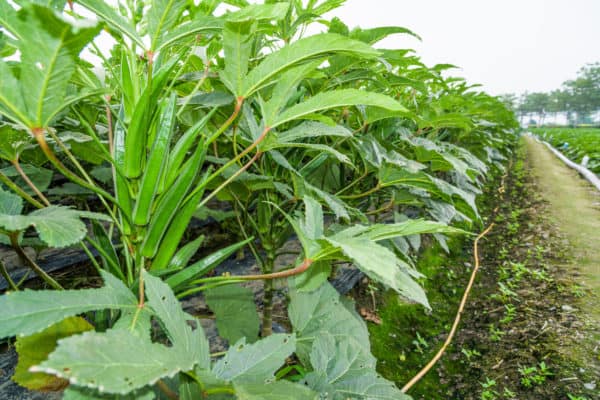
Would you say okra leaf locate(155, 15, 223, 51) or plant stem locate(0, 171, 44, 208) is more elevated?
okra leaf locate(155, 15, 223, 51)

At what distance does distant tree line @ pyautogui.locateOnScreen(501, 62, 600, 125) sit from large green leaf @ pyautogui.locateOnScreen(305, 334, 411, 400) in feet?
171

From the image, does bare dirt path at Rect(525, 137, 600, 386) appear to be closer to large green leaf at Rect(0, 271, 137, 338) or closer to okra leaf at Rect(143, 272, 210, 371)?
okra leaf at Rect(143, 272, 210, 371)

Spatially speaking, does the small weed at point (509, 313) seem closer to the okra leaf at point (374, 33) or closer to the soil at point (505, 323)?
the soil at point (505, 323)

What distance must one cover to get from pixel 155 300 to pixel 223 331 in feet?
1.38

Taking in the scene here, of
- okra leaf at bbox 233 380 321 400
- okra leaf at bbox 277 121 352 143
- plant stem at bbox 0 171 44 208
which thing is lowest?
okra leaf at bbox 233 380 321 400

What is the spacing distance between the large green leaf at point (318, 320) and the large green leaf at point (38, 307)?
1.45ft

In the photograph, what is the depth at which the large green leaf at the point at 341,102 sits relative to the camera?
51 cm

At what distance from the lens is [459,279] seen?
7.39 feet

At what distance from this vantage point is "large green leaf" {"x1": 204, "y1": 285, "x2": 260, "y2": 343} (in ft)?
2.56

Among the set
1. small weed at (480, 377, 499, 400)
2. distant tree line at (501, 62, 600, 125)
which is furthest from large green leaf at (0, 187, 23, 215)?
distant tree line at (501, 62, 600, 125)

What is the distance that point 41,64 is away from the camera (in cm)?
36

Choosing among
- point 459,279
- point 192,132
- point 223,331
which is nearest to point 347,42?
point 192,132

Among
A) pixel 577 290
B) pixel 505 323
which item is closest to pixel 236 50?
pixel 505 323

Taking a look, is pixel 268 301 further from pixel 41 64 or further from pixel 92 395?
pixel 41 64
